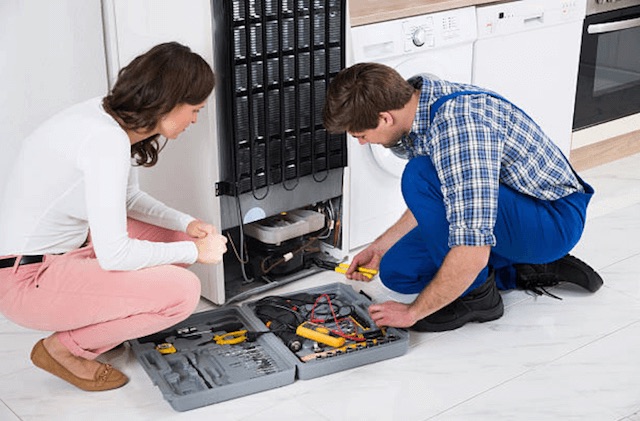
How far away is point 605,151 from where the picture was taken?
372cm

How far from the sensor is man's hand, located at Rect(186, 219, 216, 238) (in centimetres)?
229

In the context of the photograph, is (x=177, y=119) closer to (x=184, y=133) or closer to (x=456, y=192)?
(x=184, y=133)

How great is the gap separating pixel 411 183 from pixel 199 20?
670mm

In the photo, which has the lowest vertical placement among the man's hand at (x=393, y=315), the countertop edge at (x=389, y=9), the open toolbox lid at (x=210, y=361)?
the open toolbox lid at (x=210, y=361)

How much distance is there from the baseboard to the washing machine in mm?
832

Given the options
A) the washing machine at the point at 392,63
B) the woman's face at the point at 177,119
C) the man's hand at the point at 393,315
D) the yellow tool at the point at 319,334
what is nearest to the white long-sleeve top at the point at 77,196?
the woman's face at the point at 177,119

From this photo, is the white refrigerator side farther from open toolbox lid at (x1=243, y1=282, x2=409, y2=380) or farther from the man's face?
the man's face

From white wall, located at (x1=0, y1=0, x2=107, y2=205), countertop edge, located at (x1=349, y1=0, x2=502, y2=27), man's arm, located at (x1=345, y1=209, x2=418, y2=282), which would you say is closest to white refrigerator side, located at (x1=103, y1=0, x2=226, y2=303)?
white wall, located at (x1=0, y1=0, x2=107, y2=205)

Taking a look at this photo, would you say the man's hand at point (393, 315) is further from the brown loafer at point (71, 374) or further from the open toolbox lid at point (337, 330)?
the brown loafer at point (71, 374)

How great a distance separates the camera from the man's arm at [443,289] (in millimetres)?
2189

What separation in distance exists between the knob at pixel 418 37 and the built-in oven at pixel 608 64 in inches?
33.3

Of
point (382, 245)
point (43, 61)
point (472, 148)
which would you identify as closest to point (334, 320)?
point (382, 245)

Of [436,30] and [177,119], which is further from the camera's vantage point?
[436,30]

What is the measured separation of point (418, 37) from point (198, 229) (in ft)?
3.09
